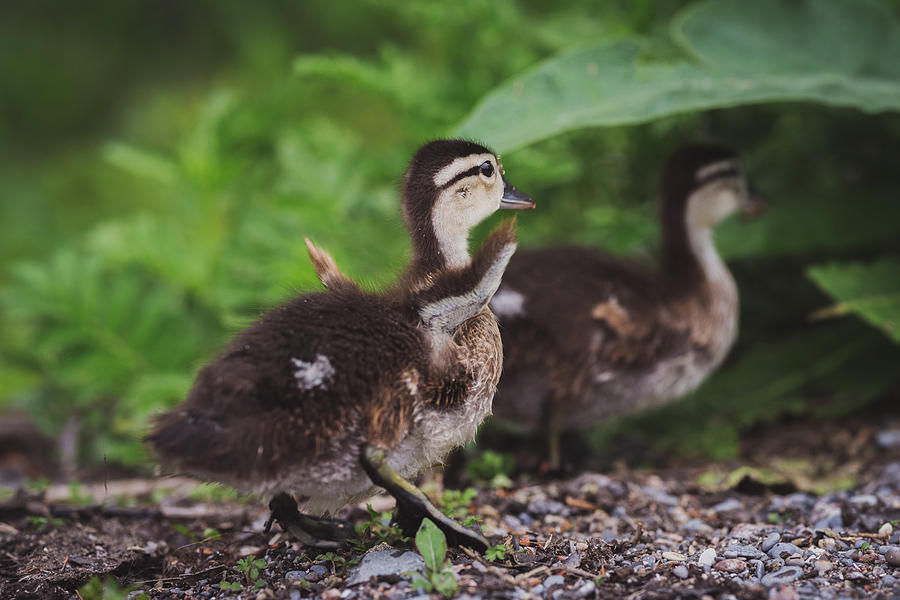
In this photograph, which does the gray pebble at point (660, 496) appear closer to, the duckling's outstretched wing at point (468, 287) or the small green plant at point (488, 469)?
the small green plant at point (488, 469)

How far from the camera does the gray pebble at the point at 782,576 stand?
2707 mm

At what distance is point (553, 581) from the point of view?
8.90 ft

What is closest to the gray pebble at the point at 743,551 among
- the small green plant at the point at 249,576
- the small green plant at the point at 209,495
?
the small green plant at the point at 249,576

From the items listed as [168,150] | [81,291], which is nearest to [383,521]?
[81,291]

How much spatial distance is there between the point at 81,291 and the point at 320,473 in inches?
114

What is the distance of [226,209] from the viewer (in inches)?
230

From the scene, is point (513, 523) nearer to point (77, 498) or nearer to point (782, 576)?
point (782, 576)

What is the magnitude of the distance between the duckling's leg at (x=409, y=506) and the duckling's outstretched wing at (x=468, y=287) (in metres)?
0.44

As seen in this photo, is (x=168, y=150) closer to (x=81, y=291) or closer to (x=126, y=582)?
(x=81, y=291)

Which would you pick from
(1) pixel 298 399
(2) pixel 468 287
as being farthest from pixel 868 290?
(1) pixel 298 399

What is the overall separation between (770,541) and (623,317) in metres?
1.47

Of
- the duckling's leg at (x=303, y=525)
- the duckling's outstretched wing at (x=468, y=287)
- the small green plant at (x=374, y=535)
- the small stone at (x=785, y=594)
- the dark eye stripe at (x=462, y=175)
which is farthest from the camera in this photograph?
the dark eye stripe at (x=462, y=175)

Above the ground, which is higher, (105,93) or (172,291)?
(105,93)

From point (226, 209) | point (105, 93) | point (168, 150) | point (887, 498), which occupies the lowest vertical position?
point (887, 498)
